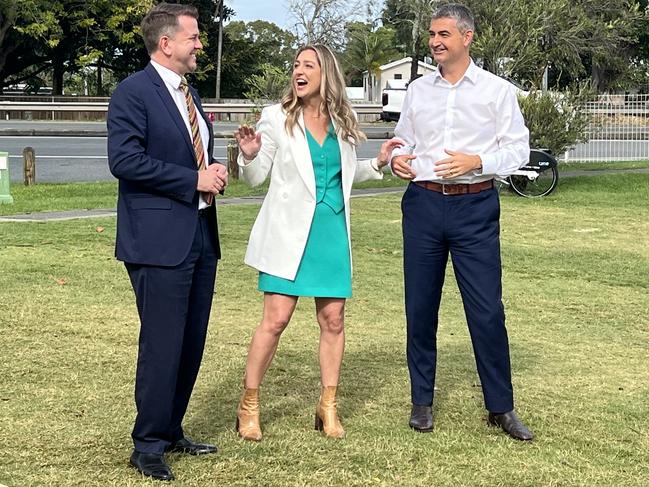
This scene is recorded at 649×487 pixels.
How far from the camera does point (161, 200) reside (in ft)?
14.3

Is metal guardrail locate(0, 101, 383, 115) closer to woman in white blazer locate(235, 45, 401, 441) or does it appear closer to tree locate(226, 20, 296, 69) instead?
tree locate(226, 20, 296, 69)

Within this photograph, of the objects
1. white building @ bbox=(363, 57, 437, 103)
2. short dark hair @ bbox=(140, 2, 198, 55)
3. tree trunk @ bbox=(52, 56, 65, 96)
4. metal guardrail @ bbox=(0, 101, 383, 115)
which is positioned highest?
white building @ bbox=(363, 57, 437, 103)

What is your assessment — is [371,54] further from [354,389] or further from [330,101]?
[330,101]

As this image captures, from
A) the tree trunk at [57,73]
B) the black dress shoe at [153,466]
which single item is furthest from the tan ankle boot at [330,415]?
the tree trunk at [57,73]

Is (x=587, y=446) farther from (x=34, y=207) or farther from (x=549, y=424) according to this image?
(x=34, y=207)

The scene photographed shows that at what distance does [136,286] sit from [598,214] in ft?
39.3

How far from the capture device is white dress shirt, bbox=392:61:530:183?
5172 millimetres

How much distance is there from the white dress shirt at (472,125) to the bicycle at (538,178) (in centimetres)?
1227

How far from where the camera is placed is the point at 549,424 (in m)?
5.46

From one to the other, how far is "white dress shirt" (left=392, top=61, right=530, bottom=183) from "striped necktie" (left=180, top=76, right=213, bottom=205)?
1207mm

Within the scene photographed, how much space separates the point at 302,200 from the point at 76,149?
22246 mm

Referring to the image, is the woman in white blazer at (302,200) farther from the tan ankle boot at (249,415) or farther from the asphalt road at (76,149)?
the asphalt road at (76,149)

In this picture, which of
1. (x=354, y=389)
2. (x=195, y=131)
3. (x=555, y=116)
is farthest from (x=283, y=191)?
(x=555, y=116)

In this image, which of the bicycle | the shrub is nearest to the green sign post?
the bicycle
